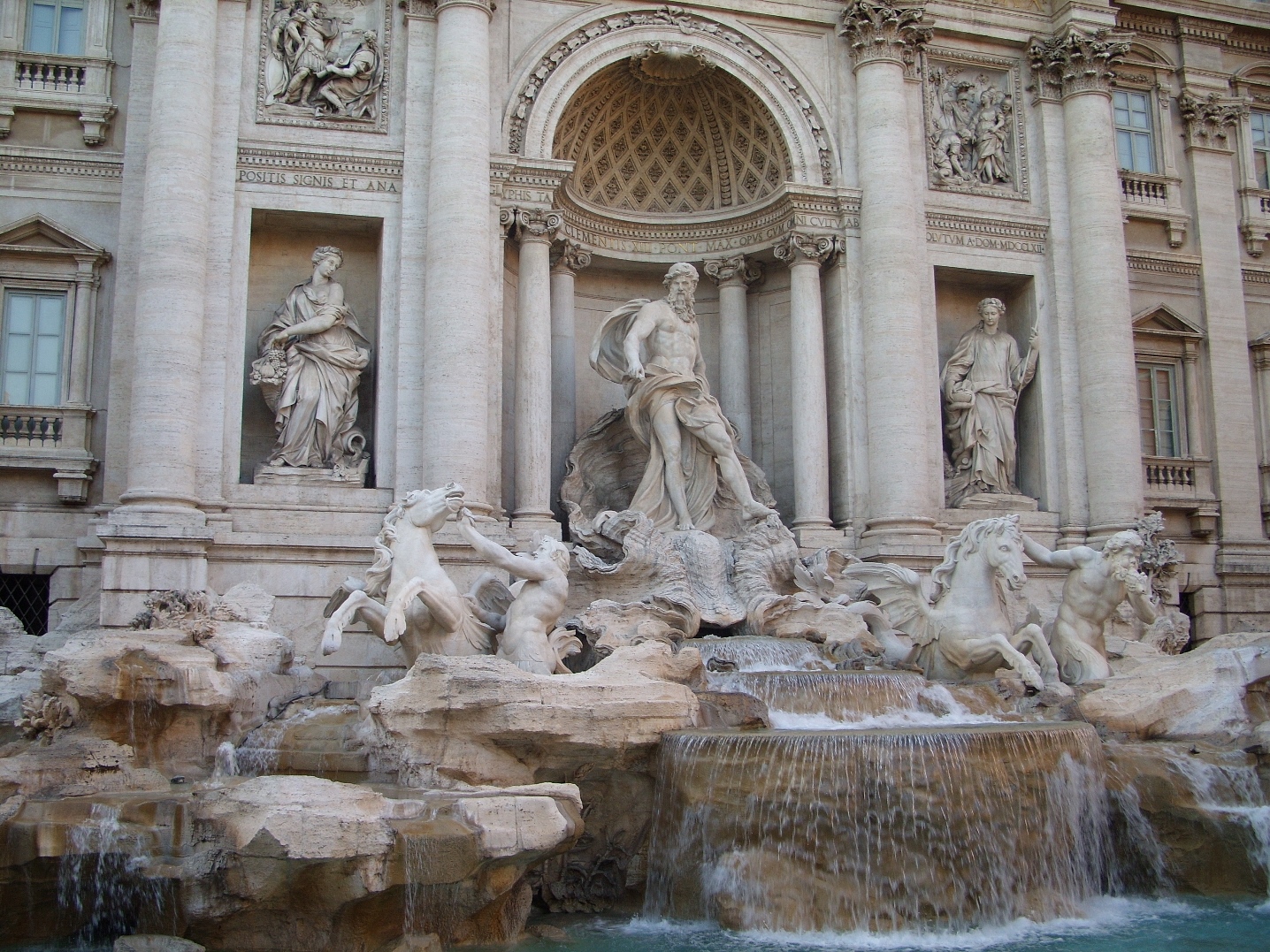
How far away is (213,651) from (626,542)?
508 centimetres

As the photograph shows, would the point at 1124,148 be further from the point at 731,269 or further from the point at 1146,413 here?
the point at 731,269

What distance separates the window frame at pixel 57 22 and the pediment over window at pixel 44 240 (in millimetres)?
2278

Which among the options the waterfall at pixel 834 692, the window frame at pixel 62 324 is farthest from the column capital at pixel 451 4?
the waterfall at pixel 834 692

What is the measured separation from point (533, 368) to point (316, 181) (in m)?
3.45

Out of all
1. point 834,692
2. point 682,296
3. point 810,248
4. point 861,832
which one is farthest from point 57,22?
point 861,832

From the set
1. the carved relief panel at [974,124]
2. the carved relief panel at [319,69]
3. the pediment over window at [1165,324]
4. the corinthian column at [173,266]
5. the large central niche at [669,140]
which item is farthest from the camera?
the pediment over window at [1165,324]

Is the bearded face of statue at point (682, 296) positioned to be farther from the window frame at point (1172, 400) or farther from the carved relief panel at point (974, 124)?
the window frame at point (1172, 400)

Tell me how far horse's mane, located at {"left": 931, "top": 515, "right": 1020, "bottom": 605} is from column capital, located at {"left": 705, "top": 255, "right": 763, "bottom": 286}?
19.6 ft

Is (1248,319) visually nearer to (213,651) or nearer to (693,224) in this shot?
(693,224)

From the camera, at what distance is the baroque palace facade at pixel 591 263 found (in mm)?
14688

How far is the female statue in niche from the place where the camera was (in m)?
14.9

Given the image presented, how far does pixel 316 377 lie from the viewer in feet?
49.5

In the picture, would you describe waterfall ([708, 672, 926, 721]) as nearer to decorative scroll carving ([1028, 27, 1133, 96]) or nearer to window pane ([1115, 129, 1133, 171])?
decorative scroll carving ([1028, 27, 1133, 96])

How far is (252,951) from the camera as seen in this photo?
8.38m
